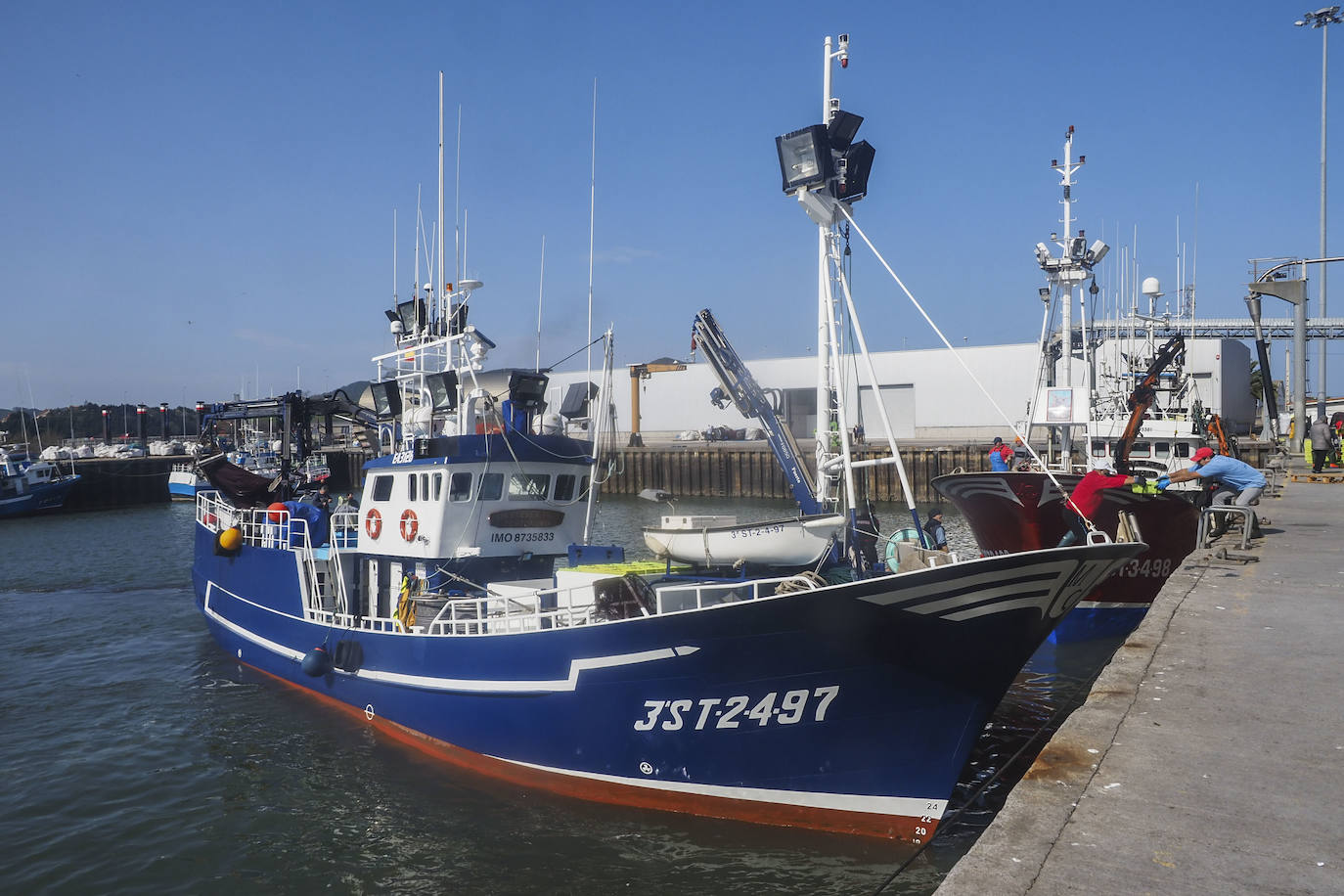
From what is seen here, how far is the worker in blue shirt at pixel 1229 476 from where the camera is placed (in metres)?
13.2

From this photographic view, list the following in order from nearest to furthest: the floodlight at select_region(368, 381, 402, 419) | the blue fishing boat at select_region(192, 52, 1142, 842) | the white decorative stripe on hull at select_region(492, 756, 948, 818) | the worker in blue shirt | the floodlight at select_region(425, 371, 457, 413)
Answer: the blue fishing boat at select_region(192, 52, 1142, 842) → the white decorative stripe on hull at select_region(492, 756, 948, 818) → the worker in blue shirt → the floodlight at select_region(425, 371, 457, 413) → the floodlight at select_region(368, 381, 402, 419)

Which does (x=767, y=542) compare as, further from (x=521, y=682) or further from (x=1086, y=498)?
(x=1086, y=498)

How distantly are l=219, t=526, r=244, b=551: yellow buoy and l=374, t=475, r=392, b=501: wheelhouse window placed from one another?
377cm

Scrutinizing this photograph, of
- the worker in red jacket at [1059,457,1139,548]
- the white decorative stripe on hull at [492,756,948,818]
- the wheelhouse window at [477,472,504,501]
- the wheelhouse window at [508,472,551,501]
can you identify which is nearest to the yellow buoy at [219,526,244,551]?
the wheelhouse window at [477,472,504,501]

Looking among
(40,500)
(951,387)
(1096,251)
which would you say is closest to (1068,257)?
(1096,251)

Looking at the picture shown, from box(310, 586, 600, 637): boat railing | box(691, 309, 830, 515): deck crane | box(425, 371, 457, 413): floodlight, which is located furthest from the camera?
box(691, 309, 830, 515): deck crane

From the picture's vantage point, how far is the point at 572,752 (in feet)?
31.9

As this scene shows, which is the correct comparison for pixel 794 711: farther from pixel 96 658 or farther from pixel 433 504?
pixel 96 658

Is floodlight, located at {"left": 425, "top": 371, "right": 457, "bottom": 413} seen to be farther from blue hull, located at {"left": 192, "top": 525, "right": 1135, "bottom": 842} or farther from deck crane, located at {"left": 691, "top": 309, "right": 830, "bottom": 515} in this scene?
blue hull, located at {"left": 192, "top": 525, "right": 1135, "bottom": 842}

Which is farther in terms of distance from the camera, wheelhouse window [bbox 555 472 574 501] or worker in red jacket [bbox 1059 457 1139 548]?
wheelhouse window [bbox 555 472 574 501]

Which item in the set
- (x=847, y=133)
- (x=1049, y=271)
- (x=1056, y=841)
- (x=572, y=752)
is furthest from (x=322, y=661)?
(x=1049, y=271)

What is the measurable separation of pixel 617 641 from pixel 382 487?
6333 mm

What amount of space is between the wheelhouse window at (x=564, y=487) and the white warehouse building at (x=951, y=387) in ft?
105

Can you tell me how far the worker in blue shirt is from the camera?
1323cm
